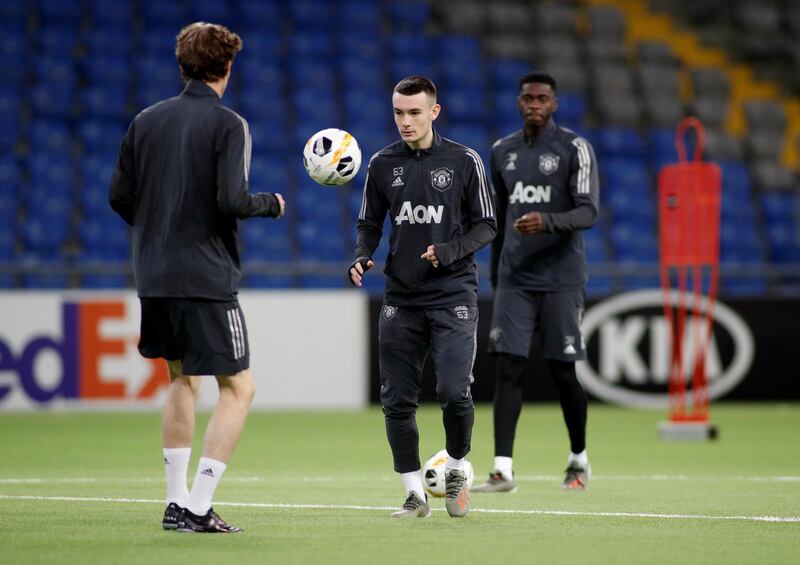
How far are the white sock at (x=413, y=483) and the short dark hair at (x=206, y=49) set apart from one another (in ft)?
7.14

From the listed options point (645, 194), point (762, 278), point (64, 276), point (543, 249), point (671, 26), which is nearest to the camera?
point (543, 249)

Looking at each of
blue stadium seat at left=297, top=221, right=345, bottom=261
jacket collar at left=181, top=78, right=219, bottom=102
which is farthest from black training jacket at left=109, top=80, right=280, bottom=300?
blue stadium seat at left=297, top=221, right=345, bottom=261

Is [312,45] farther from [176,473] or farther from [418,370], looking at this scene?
[176,473]

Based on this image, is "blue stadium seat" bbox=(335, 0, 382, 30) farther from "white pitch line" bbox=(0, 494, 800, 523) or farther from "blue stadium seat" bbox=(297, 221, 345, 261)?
"white pitch line" bbox=(0, 494, 800, 523)

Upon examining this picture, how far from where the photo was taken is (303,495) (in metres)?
8.21

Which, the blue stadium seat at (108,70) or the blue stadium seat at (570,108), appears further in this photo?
the blue stadium seat at (570,108)

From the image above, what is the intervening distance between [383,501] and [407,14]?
49.3 ft

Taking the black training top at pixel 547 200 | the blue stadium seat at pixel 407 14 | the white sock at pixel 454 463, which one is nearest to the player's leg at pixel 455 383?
the white sock at pixel 454 463

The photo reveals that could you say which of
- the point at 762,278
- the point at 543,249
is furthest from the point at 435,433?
the point at 762,278

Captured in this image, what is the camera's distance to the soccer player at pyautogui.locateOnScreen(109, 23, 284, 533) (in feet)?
20.7

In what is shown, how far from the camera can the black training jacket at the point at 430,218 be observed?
723 cm

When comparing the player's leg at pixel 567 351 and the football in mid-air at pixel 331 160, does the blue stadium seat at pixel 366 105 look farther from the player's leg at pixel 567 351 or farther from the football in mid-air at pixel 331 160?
the football in mid-air at pixel 331 160

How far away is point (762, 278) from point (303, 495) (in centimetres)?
1128

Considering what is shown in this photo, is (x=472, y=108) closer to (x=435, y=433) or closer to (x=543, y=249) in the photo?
(x=435, y=433)
